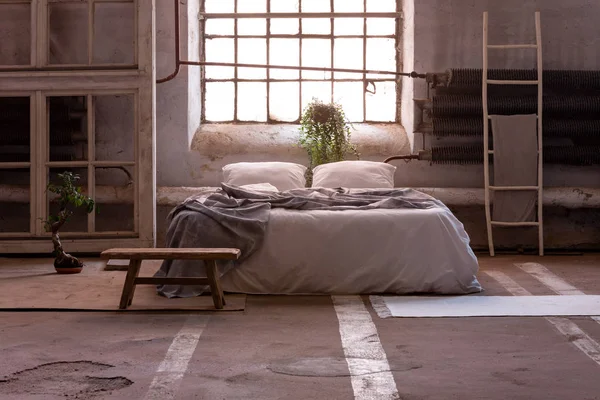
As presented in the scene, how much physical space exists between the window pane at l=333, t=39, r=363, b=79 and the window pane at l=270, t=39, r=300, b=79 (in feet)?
1.26

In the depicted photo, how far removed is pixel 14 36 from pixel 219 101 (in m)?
2.01

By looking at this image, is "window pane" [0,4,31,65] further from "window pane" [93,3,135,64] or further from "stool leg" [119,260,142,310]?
"stool leg" [119,260,142,310]

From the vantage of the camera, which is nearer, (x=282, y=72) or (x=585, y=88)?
(x=585, y=88)

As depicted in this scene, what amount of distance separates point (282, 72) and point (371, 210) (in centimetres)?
346

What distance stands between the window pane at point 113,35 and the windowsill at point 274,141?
1.05 metres

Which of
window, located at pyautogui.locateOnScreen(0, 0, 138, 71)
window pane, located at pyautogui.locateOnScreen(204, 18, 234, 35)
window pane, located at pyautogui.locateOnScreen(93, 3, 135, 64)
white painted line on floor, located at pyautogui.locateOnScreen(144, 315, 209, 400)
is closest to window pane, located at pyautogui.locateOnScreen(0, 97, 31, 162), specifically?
window, located at pyautogui.locateOnScreen(0, 0, 138, 71)

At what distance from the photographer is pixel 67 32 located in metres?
8.44

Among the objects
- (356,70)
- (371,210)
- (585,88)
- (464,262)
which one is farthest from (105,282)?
(585,88)

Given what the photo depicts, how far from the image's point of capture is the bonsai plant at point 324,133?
8.30 metres

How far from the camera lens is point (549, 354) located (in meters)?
4.11

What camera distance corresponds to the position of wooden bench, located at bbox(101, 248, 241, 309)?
5.26m

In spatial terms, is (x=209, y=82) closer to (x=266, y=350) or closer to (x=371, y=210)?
(x=371, y=210)

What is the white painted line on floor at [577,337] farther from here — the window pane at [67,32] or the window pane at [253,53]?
the window pane at [67,32]

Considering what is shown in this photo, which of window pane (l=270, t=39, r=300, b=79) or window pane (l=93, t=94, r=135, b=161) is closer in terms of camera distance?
window pane (l=93, t=94, r=135, b=161)
